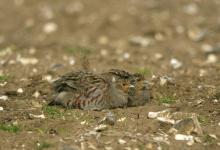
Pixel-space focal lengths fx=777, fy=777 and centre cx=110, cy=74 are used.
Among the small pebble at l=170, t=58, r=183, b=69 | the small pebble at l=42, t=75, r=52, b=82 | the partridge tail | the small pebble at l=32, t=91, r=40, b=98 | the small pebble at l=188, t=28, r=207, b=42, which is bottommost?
the partridge tail

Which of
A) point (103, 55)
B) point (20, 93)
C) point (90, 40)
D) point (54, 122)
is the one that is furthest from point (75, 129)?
point (90, 40)

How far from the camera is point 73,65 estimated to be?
12.6 meters

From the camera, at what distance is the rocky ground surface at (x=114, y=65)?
8805 mm

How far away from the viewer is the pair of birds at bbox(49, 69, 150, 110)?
9.90 meters

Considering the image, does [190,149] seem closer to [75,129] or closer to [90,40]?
[75,129]

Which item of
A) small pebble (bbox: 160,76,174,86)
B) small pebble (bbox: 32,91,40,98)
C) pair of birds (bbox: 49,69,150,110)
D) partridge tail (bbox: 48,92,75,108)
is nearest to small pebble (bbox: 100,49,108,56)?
small pebble (bbox: 160,76,174,86)

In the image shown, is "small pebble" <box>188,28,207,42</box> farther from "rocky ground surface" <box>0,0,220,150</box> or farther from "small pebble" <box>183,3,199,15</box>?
"small pebble" <box>183,3,199,15</box>

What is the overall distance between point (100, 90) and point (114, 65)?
2625 mm

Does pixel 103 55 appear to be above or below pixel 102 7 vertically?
below

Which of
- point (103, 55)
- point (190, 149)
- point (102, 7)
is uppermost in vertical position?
point (102, 7)

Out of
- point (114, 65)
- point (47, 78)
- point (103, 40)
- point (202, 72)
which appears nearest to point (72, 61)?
point (114, 65)

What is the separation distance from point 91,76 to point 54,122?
118cm

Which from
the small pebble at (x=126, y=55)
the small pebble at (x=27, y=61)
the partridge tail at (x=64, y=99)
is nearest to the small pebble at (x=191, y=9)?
the small pebble at (x=126, y=55)

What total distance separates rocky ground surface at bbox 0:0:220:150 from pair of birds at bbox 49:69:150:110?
198 millimetres
